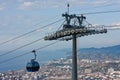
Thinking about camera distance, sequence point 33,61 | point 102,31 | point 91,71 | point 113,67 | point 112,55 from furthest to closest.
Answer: point 112,55 < point 113,67 < point 91,71 < point 33,61 < point 102,31

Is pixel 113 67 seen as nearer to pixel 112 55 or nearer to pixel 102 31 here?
pixel 112 55

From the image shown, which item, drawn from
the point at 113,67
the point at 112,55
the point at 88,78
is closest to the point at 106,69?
the point at 113,67

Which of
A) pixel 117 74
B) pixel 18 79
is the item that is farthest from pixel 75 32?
pixel 117 74

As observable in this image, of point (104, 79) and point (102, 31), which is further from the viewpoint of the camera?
point (104, 79)

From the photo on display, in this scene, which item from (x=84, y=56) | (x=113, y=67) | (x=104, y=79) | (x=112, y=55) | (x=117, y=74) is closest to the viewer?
(x=104, y=79)

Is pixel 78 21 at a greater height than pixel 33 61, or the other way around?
pixel 78 21

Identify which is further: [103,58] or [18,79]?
[103,58]

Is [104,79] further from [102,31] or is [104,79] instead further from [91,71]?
[102,31]

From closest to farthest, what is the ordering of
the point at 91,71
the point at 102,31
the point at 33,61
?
the point at 102,31
the point at 33,61
the point at 91,71

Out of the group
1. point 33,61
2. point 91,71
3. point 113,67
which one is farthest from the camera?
point 113,67
